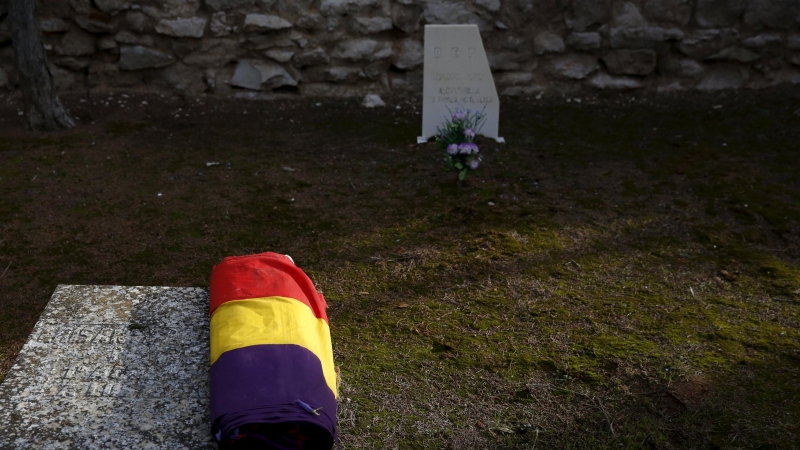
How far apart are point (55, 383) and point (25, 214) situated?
2412 mm

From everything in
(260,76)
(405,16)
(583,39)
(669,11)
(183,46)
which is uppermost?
(669,11)

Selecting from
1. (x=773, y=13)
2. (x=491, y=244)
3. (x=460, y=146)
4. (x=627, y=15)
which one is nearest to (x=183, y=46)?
(x=460, y=146)

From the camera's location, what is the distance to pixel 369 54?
6402 millimetres

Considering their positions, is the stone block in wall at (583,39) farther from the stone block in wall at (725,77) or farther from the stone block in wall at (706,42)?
the stone block in wall at (725,77)

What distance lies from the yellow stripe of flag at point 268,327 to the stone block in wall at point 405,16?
440 cm

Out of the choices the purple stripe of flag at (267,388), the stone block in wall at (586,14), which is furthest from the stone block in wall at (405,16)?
the purple stripe of flag at (267,388)

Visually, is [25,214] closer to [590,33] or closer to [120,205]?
[120,205]

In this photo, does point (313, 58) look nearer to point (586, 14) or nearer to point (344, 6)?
point (344, 6)

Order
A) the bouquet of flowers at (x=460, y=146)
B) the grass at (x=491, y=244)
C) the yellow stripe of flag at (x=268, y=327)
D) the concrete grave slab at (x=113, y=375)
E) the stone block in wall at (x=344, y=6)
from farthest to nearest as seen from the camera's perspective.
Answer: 1. the stone block in wall at (x=344, y=6)
2. the bouquet of flowers at (x=460, y=146)
3. the grass at (x=491, y=244)
4. the yellow stripe of flag at (x=268, y=327)
5. the concrete grave slab at (x=113, y=375)

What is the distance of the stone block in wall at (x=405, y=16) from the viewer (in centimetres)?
633

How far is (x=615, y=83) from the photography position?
6.54m

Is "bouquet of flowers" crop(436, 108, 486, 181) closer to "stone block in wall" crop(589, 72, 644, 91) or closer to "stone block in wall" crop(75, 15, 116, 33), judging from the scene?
"stone block in wall" crop(589, 72, 644, 91)

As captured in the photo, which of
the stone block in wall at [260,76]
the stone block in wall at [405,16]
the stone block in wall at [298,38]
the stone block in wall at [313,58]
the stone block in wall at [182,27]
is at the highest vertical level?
the stone block in wall at [405,16]

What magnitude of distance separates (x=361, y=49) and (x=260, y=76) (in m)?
0.91
